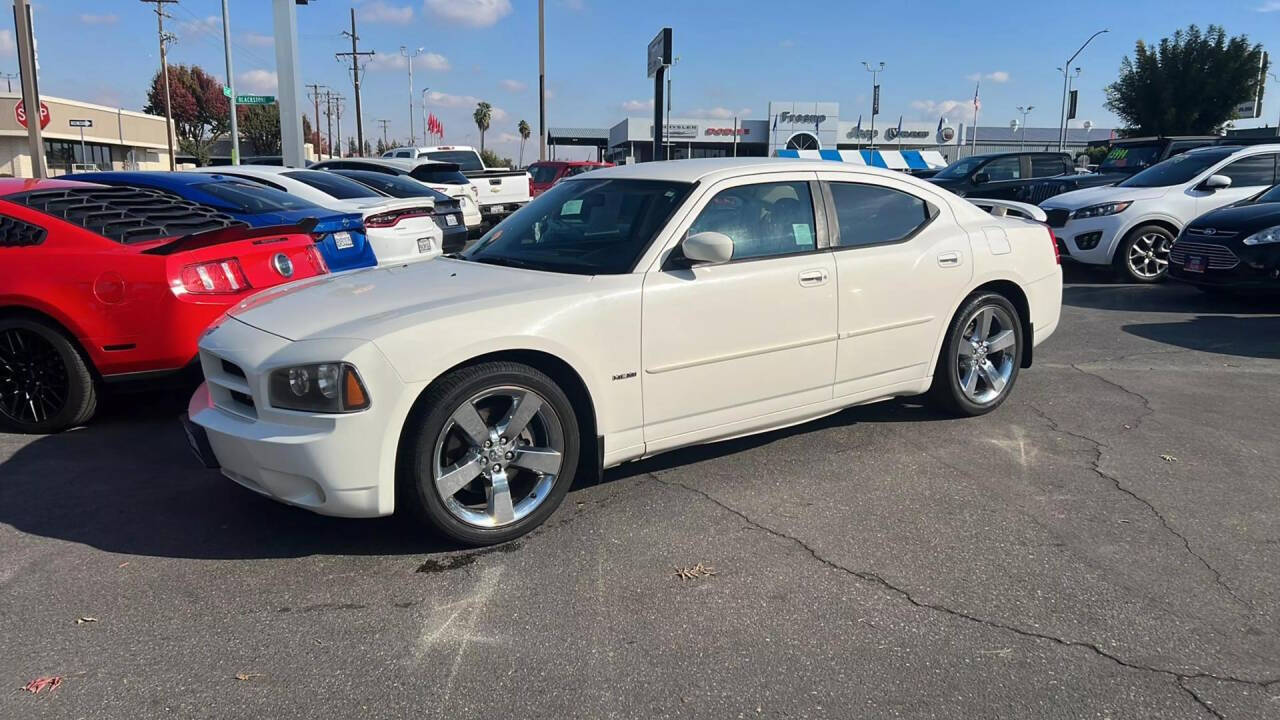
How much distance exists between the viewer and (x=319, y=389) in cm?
340

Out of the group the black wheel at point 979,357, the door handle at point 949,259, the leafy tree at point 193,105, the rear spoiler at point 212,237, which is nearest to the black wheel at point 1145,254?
the black wheel at point 979,357

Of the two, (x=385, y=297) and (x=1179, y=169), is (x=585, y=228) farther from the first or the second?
(x=1179, y=169)

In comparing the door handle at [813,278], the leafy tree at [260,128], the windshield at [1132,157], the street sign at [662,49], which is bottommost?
the door handle at [813,278]

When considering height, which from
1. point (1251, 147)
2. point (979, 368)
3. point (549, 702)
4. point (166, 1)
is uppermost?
point (166, 1)

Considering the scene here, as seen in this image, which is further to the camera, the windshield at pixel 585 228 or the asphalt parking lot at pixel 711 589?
the windshield at pixel 585 228

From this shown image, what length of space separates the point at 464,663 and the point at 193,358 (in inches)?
125

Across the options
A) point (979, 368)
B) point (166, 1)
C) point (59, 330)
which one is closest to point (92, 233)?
point (59, 330)

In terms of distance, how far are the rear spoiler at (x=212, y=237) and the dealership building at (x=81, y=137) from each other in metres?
45.7

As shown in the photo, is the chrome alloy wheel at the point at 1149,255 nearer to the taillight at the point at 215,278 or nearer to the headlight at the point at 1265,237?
the headlight at the point at 1265,237

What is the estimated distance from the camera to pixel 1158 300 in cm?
997

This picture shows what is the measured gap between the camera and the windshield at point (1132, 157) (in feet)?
56.6

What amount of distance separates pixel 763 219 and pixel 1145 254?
8580mm

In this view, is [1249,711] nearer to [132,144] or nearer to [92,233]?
[92,233]

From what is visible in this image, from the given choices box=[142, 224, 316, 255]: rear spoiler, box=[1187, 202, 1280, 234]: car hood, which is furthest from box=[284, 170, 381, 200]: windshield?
box=[1187, 202, 1280, 234]: car hood
